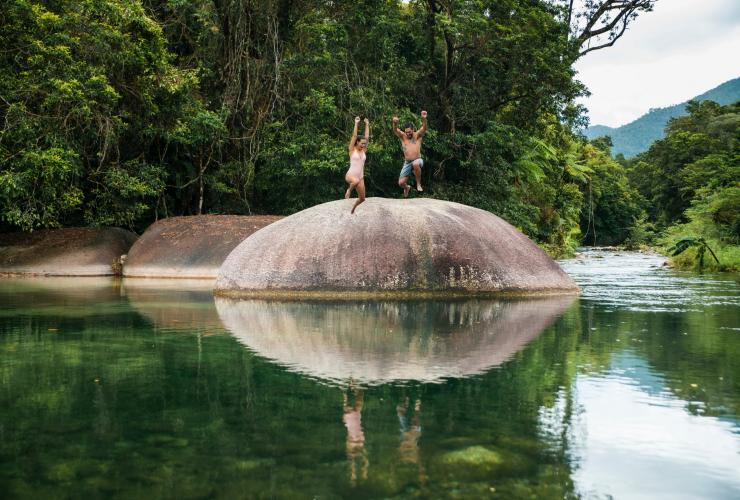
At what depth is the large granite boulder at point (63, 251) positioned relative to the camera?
18281 mm

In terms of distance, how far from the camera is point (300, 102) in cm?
2306

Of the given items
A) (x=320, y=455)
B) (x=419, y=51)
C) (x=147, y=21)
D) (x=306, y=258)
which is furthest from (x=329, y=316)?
(x=419, y=51)

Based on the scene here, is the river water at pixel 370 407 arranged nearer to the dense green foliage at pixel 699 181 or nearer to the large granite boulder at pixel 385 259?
the large granite boulder at pixel 385 259

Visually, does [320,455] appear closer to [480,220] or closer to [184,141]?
[480,220]

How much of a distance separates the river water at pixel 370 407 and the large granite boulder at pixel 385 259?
2.58 meters

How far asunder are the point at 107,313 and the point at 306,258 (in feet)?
10.9

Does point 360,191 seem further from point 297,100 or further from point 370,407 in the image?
point 297,100

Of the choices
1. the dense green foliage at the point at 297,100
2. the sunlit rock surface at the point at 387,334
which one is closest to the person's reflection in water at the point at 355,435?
the sunlit rock surface at the point at 387,334

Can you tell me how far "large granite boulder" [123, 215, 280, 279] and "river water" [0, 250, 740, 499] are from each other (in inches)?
323

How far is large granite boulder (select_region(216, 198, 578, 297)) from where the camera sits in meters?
11.4

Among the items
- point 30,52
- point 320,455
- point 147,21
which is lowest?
point 320,455

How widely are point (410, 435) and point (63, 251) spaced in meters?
16.8

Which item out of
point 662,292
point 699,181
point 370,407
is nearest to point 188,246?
point 662,292

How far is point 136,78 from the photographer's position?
20.0 meters
